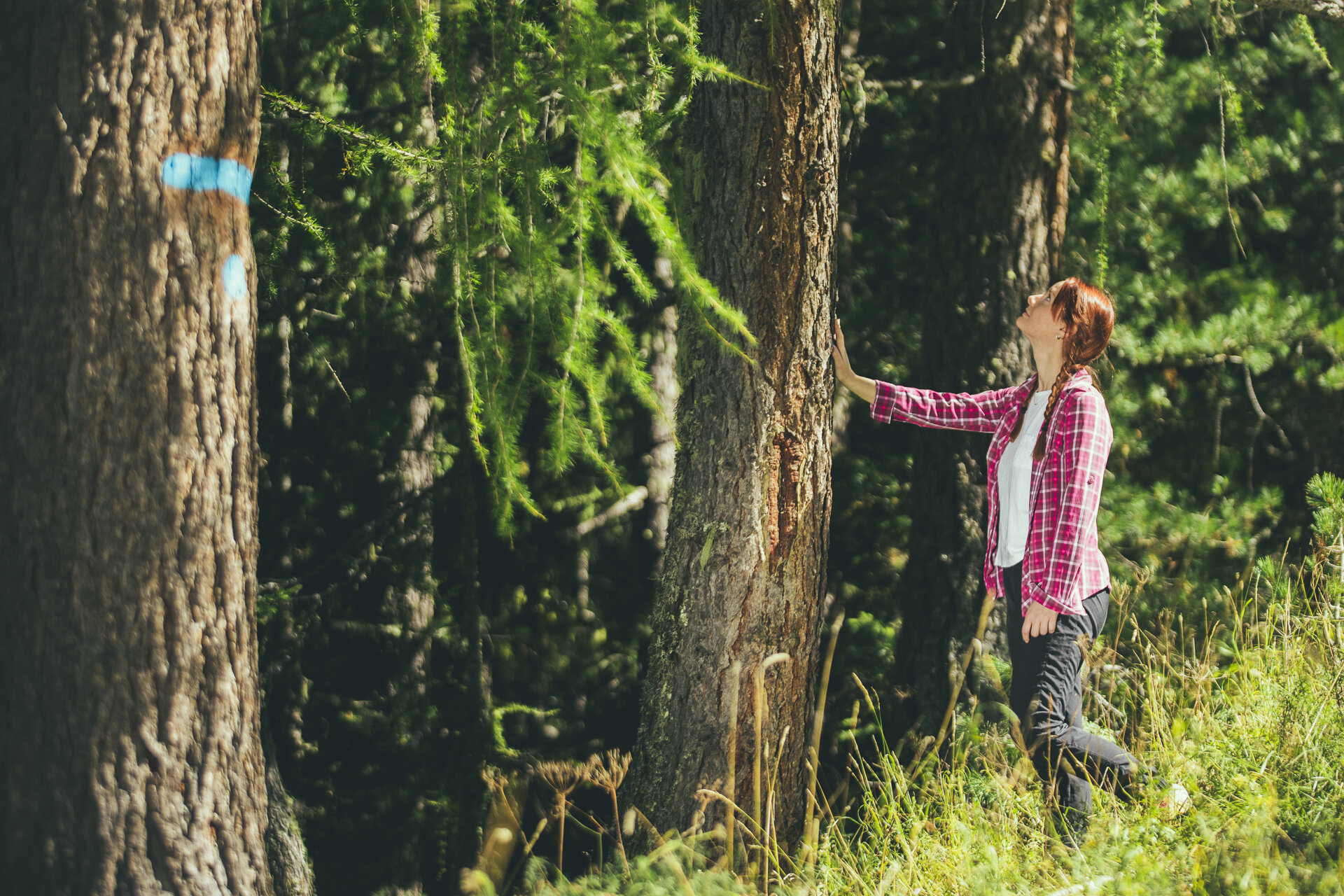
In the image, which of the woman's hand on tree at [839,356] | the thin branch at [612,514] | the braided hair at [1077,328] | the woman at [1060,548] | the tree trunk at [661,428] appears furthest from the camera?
the tree trunk at [661,428]

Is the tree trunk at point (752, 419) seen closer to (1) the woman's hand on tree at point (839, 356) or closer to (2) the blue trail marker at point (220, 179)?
(1) the woman's hand on tree at point (839, 356)

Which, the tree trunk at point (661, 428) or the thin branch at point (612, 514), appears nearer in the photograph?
the thin branch at point (612, 514)

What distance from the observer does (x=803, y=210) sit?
2791 mm

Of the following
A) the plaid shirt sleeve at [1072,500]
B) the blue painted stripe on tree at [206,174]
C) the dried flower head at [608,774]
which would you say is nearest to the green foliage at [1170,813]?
the dried flower head at [608,774]

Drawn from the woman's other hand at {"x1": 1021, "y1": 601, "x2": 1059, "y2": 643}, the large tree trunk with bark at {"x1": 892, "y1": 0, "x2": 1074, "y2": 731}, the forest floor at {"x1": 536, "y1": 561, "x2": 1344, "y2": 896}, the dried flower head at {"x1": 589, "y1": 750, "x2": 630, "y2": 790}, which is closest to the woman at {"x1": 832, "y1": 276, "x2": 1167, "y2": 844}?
the woman's other hand at {"x1": 1021, "y1": 601, "x2": 1059, "y2": 643}

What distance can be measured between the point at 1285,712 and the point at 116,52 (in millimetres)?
3758

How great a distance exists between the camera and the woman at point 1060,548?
2.56m

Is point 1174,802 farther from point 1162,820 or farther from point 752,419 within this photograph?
point 752,419

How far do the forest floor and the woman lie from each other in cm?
11

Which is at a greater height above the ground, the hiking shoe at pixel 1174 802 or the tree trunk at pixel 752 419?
the tree trunk at pixel 752 419

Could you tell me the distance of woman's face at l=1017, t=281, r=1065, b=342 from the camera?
275cm

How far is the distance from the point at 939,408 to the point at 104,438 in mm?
2601

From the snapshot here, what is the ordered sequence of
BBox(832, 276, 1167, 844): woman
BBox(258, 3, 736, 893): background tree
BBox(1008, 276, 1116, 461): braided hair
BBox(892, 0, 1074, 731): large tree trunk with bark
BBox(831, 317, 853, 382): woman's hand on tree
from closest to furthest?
BBox(832, 276, 1167, 844): woman
BBox(1008, 276, 1116, 461): braided hair
BBox(831, 317, 853, 382): woman's hand on tree
BBox(892, 0, 1074, 731): large tree trunk with bark
BBox(258, 3, 736, 893): background tree

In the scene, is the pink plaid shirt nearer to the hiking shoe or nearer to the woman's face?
the woman's face
